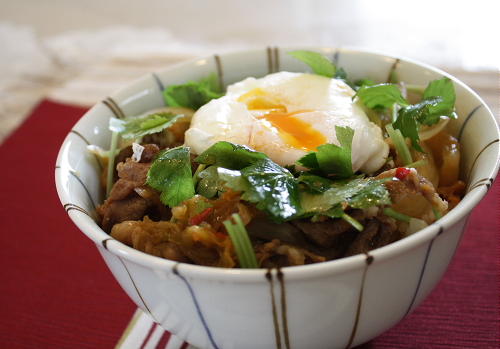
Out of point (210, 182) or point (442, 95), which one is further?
point (442, 95)

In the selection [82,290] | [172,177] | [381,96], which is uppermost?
[381,96]

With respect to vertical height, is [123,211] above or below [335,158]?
below

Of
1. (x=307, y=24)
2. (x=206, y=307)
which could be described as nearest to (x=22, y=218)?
(x=206, y=307)

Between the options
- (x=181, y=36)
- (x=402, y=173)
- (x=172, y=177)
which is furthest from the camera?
(x=181, y=36)

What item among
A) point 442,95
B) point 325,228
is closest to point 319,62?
point 442,95

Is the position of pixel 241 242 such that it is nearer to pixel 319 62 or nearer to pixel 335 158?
pixel 335 158

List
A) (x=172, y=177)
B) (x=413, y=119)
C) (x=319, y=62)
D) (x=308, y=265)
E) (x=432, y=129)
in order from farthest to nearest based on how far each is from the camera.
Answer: (x=319, y=62) < (x=432, y=129) < (x=413, y=119) < (x=172, y=177) < (x=308, y=265)
